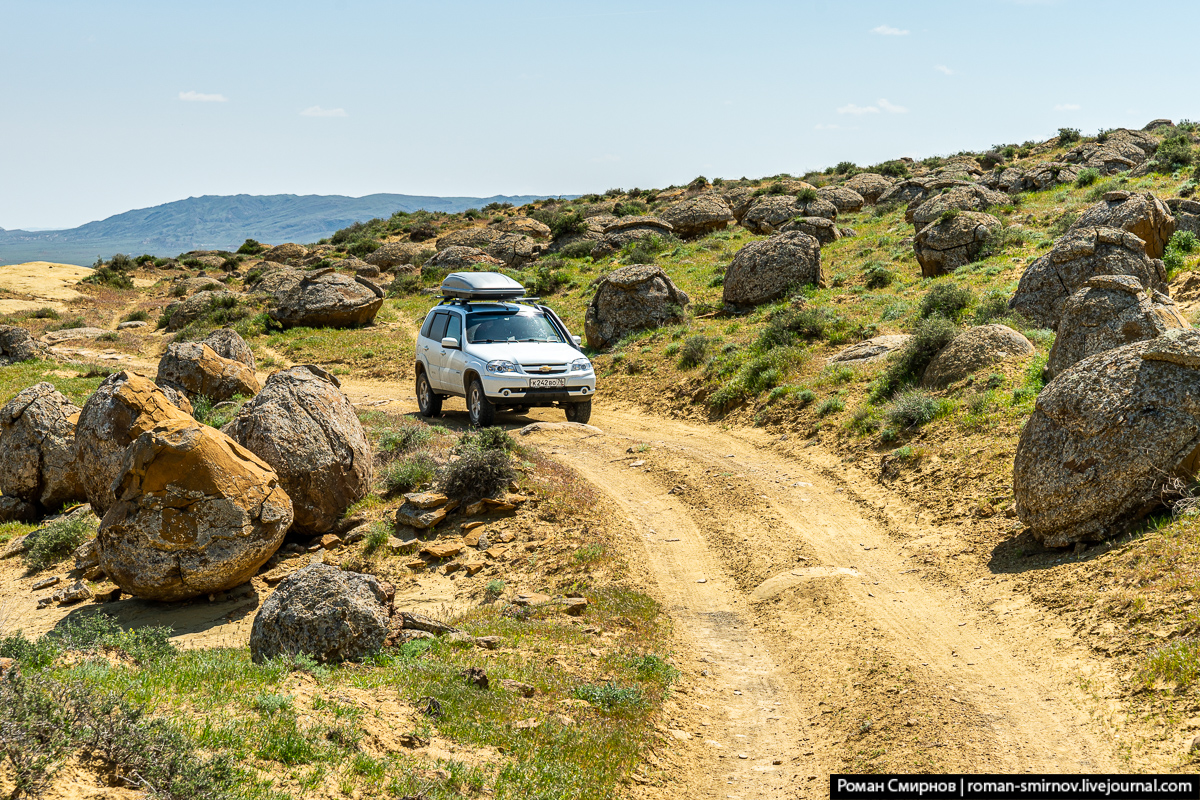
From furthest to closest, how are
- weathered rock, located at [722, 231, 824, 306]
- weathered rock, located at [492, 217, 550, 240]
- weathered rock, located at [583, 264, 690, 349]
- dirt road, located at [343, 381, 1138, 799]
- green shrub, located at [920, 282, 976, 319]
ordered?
weathered rock, located at [492, 217, 550, 240]
weathered rock, located at [583, 264, 690, 349]
weathered rock, located at [722, 231, 824, 306]
green shrub, located at [920, 282, 976, 319]
dirt road, located at [343, 381, 1138, 799]

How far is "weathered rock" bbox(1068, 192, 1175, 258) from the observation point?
669 inches

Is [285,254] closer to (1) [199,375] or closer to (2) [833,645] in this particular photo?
(1) [199,375]

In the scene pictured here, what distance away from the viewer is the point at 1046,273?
14.9 meters

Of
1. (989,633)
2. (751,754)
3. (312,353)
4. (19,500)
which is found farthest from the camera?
(312,353)

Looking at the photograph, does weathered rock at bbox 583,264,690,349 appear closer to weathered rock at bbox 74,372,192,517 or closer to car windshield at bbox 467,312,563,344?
car windshield at bbox 467,312,563,344

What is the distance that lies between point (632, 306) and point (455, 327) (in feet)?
23.4

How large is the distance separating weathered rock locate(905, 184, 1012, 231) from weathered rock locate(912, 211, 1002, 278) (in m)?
5.61

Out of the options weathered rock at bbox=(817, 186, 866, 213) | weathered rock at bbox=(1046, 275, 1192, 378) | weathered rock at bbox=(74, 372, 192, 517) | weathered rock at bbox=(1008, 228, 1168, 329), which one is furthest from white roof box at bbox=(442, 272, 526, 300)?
weathered rock at bbox=(817, 186, 866, 213)

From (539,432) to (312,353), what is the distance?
47.1 feet

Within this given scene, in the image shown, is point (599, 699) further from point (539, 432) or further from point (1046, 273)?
point (1046, 273)

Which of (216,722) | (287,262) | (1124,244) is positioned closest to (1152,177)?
(1124,244)

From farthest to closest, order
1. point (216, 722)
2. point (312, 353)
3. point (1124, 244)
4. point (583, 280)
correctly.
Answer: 1. point (583, 280)
2. point (312, 353)
3. point (1124, 244)
4. point (216, 722)

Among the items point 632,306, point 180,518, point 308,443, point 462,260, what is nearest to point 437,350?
point 308,443

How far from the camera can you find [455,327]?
16250 millimetres
